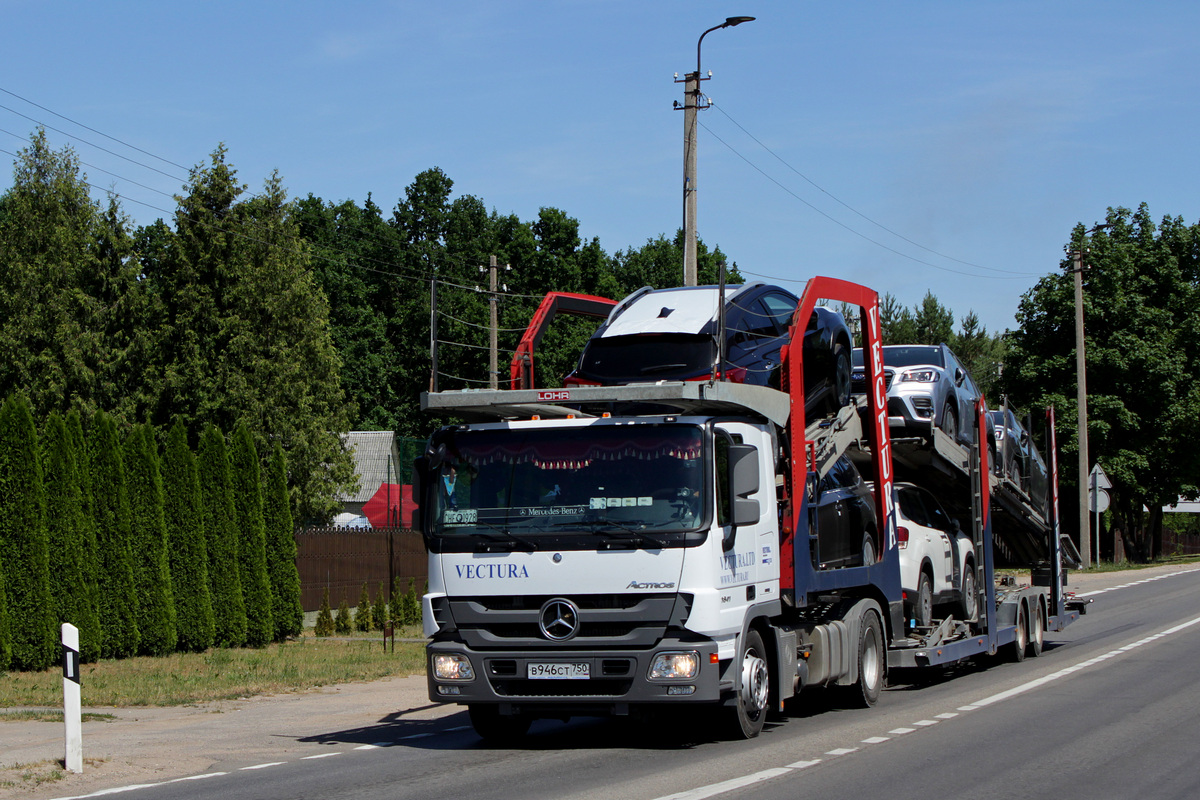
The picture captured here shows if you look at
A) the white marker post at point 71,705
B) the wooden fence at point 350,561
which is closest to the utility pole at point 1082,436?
the wooden fence at point 350,561

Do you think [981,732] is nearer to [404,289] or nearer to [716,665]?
[716,665]

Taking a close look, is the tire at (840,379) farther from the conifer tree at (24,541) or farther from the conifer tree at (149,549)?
the conifer tree at (149,549)

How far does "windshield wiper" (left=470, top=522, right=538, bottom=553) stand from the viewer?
9.80 meters

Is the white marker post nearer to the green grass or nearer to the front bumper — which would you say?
the front bumper

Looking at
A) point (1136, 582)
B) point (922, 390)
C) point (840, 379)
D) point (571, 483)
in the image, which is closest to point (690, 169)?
point (922, 390)

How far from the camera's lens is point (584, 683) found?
9703 mm

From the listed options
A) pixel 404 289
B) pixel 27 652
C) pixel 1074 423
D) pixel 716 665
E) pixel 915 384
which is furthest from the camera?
pixel 404 289

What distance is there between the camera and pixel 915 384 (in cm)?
1445

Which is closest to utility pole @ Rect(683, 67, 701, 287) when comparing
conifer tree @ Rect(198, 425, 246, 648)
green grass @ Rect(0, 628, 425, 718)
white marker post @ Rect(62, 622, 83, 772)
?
green grass @ Rect(0, 628, 425, 718)

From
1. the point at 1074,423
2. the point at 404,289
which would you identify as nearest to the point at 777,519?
the point at 1074,423

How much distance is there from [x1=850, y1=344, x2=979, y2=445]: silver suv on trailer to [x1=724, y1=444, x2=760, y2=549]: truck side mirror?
4.12 metres

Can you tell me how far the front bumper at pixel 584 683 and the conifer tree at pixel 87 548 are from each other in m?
10.5

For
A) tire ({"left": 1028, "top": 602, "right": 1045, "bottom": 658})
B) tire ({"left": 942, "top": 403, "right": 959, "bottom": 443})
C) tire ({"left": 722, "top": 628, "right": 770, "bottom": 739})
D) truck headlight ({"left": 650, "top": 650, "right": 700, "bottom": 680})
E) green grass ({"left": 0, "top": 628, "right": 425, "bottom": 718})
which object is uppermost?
→ tire ({"left": 942, "top": 403, "right": 959, "bottom": 443})

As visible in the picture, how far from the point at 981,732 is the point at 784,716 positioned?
2.04 metres
